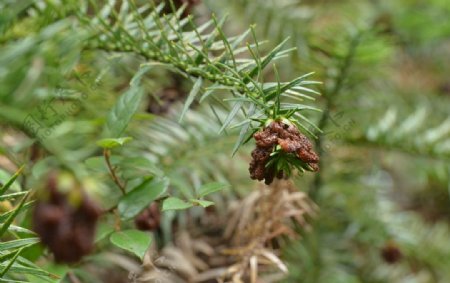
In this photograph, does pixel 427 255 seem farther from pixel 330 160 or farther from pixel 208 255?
pixel 208 255

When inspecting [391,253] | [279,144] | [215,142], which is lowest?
[391,253]

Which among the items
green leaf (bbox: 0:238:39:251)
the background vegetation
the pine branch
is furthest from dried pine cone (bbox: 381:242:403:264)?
green leaf (bbox: 0:238:39:251)

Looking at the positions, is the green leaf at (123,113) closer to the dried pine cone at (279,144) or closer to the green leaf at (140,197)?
the green leaf at (140,197)

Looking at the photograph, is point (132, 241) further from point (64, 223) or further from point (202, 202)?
point (64, 223)

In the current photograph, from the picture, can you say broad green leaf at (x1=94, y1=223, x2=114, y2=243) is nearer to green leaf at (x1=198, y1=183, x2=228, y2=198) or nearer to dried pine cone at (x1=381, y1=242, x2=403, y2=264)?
green leaf at (x1=198, y1=183, x2=228, y2=198)

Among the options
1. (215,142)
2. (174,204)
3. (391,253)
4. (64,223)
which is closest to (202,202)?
(174,204)

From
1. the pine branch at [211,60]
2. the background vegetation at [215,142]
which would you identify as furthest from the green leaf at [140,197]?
the pine branch at [211,60]

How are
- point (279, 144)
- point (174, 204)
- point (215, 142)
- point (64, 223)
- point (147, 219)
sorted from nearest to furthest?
point (64, 223) < point (279, 144) < point (174, 204) < point (147, 219) < point (215, 142)

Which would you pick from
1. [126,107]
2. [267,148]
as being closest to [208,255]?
[126,107]
